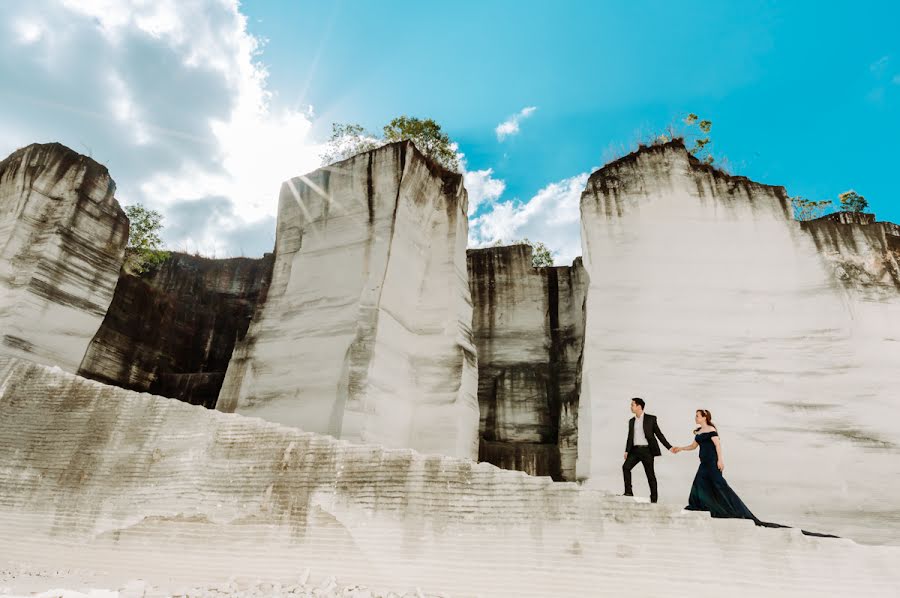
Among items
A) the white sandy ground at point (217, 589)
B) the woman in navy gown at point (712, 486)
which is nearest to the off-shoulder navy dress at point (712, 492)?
the woman in navy gown at point (712, 486)

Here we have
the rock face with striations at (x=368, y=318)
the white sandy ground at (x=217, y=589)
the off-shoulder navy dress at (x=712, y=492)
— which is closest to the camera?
the white sandy ground at (x=217, y=589)

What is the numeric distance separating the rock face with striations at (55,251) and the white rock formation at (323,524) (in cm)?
375

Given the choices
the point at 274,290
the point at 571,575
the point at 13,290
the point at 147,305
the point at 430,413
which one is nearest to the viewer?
the point at 571,575

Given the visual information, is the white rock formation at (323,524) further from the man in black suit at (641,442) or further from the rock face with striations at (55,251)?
the rock face with striations at (55,251)

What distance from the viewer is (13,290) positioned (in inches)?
483

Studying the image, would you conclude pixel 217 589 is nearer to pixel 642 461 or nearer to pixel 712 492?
pixel 642 461

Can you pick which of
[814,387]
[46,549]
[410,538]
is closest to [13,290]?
[46,549]

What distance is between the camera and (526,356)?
678 inches

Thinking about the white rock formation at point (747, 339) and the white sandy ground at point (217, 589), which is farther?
the white rock formation at point (747, 339)

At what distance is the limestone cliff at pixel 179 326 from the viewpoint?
15.8 meters

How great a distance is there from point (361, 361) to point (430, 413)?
6.75ft

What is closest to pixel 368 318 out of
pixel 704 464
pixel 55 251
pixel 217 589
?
pixel 55 251

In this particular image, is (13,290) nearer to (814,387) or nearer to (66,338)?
(66,338)

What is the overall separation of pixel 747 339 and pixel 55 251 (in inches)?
563
